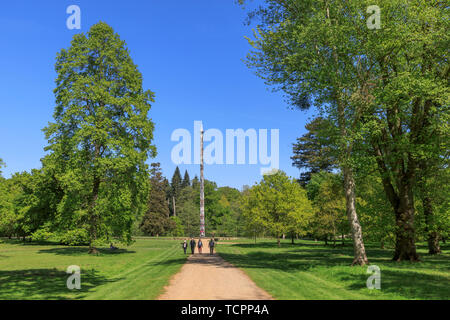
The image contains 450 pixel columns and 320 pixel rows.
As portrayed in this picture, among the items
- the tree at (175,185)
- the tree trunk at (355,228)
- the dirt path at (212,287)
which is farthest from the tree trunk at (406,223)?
the tree at (175,185)

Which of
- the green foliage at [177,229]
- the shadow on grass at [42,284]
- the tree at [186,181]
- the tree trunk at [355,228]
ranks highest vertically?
the tree at [186,181]

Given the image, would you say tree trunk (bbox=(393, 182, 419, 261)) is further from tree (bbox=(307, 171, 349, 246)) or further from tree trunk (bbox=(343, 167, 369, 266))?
tree (bbox=(307, 171, 349, 246))

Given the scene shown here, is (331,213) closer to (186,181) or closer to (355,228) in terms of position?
(355,228)

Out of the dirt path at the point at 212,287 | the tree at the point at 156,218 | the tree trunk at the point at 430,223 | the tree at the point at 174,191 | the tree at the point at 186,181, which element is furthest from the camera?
the tree at the point at 186,181

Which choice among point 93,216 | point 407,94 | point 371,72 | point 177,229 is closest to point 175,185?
point 177,229

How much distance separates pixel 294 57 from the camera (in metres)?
19.0

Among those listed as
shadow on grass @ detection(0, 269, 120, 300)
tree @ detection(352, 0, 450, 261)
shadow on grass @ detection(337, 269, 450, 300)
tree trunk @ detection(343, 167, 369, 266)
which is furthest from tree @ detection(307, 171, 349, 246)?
shadow on grass @ detection(0, 269, 120, 300)

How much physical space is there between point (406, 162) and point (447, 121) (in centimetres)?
446

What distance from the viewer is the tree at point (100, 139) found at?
2803cm

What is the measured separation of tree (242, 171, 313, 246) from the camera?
4194cm

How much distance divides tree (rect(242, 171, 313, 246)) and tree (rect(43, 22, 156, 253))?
57.4 ft

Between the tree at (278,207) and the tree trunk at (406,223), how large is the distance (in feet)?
63.5

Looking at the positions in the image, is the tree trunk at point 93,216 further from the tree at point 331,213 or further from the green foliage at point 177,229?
the green foliage at point 177,229
